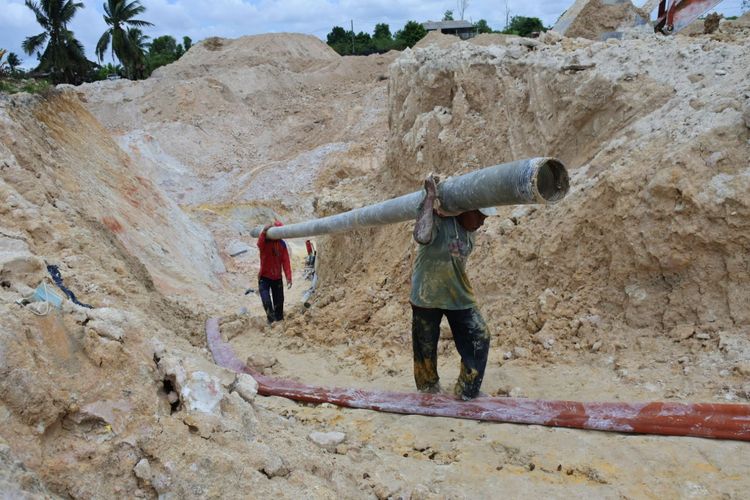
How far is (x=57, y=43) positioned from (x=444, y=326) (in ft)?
121

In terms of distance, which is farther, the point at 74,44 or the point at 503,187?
the point at 74,44

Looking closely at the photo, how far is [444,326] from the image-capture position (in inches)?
205

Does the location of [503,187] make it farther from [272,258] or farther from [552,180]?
[272,258]

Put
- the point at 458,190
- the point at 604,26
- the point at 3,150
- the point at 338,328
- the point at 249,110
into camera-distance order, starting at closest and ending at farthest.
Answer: the point at 458,190
the point at 338,328
the point at 3,150
the point at 604,26
the point at 249,110

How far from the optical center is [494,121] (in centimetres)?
705

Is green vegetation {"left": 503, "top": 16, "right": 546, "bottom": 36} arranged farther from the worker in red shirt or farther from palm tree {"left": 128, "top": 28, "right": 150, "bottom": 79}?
the worker in red shirt

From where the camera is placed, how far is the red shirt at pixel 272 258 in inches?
314

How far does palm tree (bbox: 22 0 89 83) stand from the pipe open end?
37.3 m

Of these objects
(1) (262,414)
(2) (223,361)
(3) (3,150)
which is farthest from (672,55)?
(3) (3,150)

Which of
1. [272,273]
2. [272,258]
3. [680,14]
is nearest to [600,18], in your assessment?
[680,14]

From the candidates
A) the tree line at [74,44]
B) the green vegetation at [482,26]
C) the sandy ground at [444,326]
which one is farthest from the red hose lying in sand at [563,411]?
the green vegetation at [482,26]

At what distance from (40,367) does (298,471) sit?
1.14m

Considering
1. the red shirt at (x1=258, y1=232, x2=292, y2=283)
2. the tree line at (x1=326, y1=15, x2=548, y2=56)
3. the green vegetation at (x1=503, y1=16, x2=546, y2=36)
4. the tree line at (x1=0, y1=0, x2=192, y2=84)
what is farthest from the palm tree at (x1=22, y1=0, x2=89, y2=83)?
the red shirt at (x1=258, y1=232, x2=292, y2=283)

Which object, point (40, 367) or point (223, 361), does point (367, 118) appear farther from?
point (40, 367)
